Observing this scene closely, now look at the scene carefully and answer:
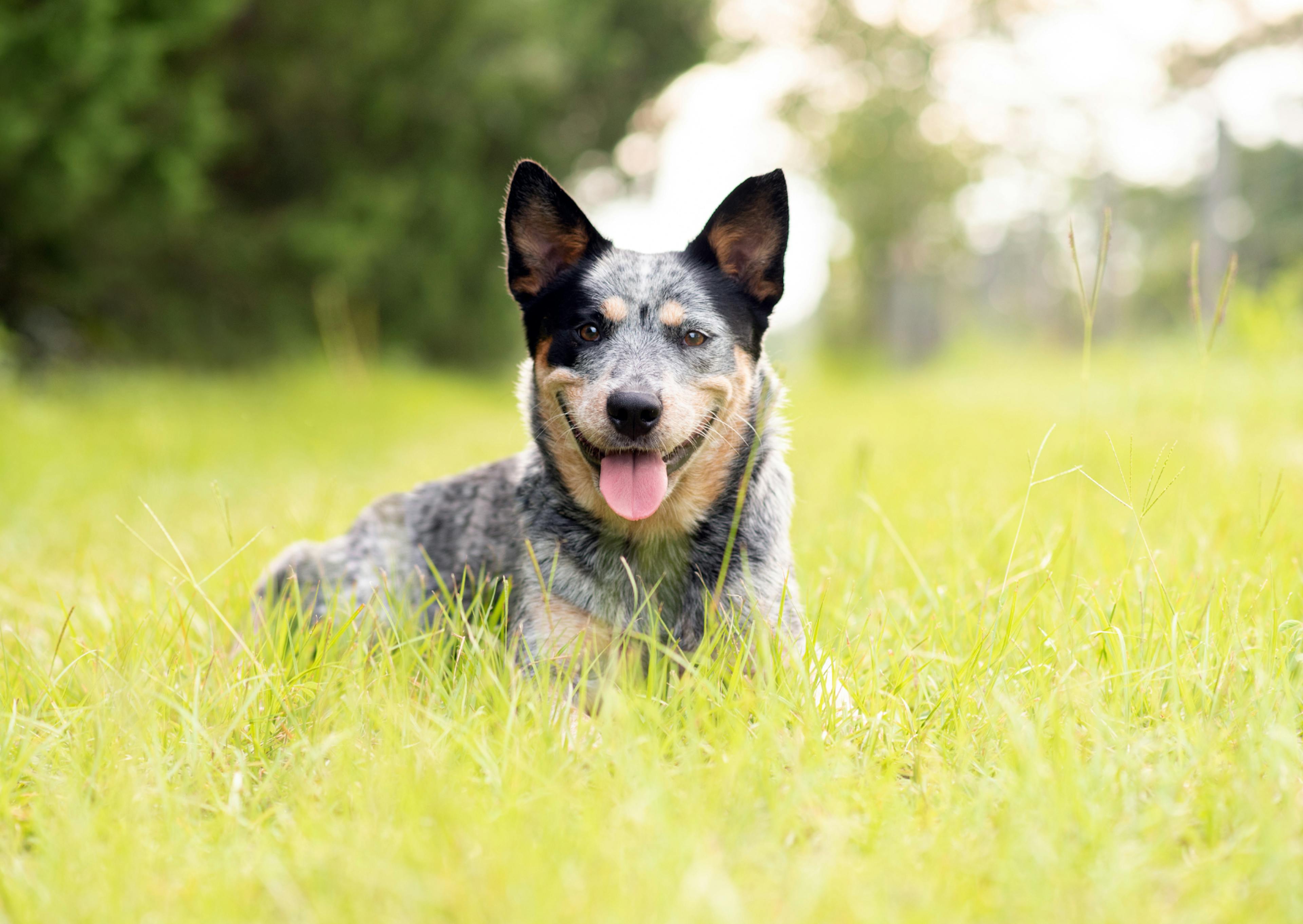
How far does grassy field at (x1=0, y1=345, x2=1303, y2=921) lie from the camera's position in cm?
141

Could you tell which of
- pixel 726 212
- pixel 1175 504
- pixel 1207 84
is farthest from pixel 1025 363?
pixel 726 212

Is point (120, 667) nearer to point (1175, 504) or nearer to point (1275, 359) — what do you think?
point (1175, 504)

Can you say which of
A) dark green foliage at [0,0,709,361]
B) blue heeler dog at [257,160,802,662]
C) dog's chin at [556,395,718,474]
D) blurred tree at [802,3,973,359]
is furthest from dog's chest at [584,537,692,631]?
blurred tree at [802,3,973,359]

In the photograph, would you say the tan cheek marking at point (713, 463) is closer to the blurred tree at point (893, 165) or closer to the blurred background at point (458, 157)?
the blurred background at point (458, 157)

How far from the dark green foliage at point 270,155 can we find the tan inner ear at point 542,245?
21.4 feet

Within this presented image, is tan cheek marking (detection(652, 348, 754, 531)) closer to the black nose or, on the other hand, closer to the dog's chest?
the dog's chest

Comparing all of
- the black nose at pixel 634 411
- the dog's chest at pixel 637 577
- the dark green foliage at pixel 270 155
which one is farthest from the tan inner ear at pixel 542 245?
the dark green foliage at pixel 270 155

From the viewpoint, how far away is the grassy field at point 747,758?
1409 mm

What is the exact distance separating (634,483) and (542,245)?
103 cm

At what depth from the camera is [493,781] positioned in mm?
1752

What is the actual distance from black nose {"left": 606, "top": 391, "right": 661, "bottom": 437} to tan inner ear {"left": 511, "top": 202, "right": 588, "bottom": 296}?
30.9 inches

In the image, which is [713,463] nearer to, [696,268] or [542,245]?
[696,268]

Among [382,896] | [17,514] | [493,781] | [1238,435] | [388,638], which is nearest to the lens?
[382,896]

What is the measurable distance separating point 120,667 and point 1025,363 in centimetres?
2388
